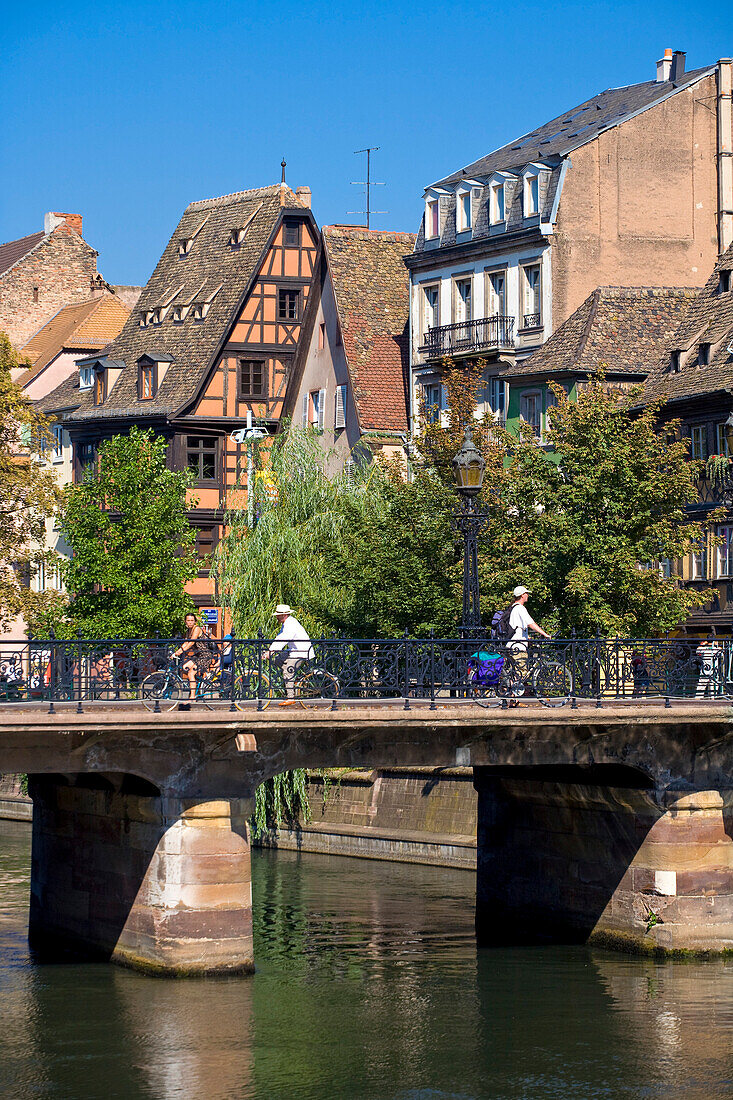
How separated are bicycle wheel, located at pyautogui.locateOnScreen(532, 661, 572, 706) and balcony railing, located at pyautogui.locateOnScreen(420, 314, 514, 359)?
2822 cm

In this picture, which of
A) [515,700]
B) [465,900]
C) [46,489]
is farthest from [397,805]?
[515,700]

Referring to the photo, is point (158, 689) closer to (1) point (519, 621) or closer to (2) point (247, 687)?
(2) point (247, 687)

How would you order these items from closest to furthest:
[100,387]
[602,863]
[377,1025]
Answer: [377,1025] < [602,863] < [100,387]

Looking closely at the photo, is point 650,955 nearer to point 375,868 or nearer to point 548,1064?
point 548,1064

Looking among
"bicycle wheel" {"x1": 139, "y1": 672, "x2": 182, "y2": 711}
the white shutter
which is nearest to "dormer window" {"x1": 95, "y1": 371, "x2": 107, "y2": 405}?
the white shutter

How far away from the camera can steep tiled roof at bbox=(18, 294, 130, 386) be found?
74375 mm

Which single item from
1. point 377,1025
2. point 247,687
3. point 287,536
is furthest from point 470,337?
point 377,1025

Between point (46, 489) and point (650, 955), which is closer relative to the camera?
point (650, 955)

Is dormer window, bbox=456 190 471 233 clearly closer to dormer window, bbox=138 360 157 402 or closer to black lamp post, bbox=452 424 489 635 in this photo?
dormer window, bbox=138 360 157 402

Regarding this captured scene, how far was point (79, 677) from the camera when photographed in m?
24.7

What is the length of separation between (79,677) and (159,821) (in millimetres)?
2789

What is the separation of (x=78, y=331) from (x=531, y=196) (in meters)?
25.8

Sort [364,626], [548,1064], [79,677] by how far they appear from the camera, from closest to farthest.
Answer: [548,1064]
[79,677]
[364,626]

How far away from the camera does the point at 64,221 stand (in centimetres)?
8125
